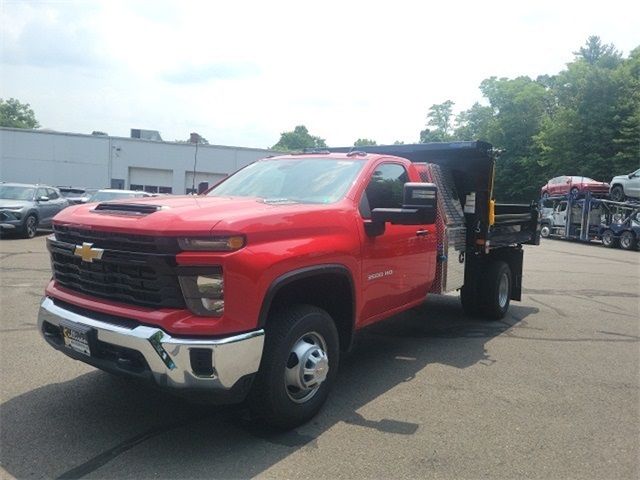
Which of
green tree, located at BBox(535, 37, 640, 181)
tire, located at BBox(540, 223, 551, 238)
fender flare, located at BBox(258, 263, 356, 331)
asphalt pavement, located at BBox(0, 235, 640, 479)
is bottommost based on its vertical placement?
asphalt pavement, located at BBox(0, 235, 640, 479)

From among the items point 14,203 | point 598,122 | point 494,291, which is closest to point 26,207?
point 14,203

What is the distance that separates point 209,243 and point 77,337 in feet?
3.78

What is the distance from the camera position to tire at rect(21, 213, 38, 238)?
15.7 m

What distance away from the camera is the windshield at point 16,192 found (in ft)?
54.5

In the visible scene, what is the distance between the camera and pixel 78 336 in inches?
135

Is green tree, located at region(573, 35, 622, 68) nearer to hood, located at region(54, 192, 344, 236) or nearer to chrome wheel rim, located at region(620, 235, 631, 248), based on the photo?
chrome wheel rim, located at region(620, 235, 631, 248)

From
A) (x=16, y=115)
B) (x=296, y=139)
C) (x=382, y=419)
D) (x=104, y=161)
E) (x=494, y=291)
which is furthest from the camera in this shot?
(x=296, y=139)

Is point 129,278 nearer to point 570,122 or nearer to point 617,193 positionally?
point 617,193

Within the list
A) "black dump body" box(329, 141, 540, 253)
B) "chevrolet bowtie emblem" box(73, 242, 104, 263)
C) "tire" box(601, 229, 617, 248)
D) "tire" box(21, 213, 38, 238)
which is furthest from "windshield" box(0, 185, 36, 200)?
"tire" box(601, 229, 617, 248)

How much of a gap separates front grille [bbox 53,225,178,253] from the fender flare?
2.11 feet

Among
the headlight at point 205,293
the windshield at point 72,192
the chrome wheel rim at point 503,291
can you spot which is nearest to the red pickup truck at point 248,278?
the headlight at point 205,293

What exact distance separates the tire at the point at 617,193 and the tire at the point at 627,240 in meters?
1.62

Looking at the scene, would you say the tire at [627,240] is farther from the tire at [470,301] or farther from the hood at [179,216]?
the hood at [179,216]

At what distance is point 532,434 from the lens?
12.5 ft
